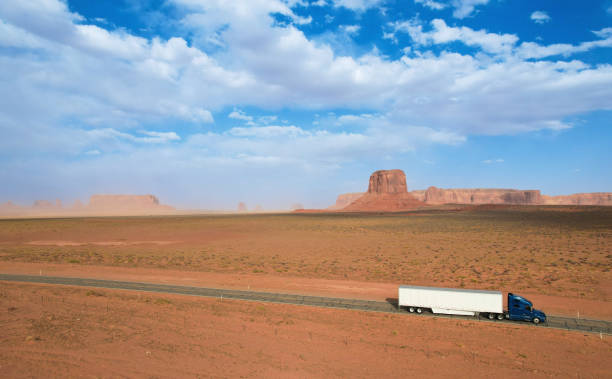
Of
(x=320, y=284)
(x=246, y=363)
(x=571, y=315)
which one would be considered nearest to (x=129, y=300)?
(x=246, y=363)

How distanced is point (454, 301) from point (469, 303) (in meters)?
0.69

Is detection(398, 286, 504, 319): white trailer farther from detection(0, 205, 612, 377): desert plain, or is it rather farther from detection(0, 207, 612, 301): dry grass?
detection(0, 207, 612, 301): dry grass

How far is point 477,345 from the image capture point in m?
13.5

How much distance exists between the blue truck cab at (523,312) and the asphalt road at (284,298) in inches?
10.5

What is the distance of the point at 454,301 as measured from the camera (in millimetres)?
16438

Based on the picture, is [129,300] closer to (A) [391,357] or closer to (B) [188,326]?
(B) [188,326]

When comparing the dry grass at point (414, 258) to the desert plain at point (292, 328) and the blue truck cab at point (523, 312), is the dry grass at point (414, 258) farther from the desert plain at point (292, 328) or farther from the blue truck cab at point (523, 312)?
the blue truck cab at point (523, 312)

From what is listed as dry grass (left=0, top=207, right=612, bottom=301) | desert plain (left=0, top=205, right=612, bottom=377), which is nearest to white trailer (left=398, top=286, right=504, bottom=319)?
desert plain (left=0, top=205, right=612, bottom=377)

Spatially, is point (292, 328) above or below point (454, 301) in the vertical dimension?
below

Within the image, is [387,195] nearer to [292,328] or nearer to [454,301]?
[454,301]

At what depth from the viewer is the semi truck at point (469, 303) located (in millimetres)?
15719

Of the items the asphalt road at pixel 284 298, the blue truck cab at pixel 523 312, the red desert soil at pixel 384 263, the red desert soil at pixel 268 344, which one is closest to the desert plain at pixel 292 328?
the red desert soil at pixel 268 344

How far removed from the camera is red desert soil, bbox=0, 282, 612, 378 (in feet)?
38.5

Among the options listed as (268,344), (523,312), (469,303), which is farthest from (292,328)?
(523,312)
